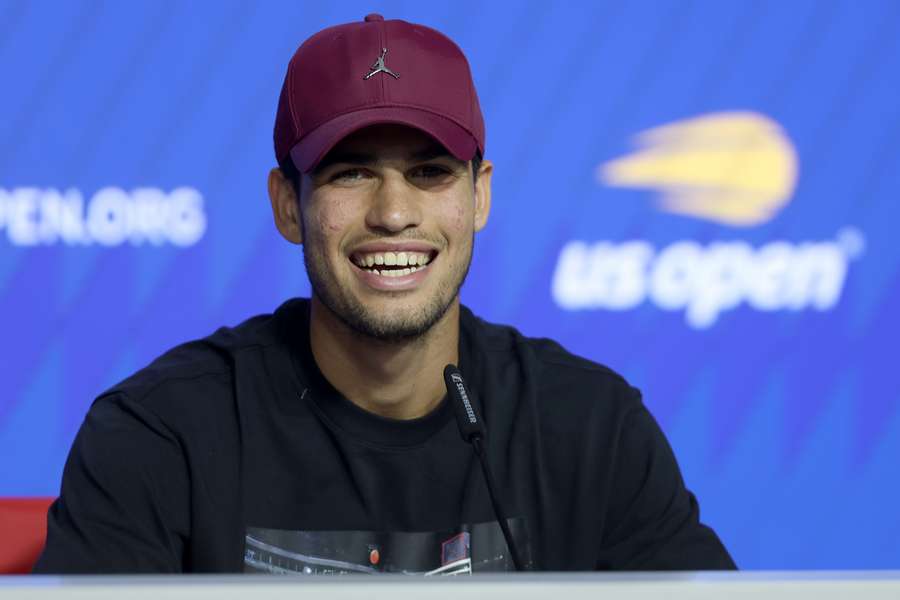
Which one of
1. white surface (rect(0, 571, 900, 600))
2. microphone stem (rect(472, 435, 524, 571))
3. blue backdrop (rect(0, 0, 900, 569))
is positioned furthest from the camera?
blue backdrop (rect(0, 0, 900, 569))

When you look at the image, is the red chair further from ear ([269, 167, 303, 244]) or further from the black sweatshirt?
ear ([269, 167, 303, 244])

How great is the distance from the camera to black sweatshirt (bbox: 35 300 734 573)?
1045 millimetres

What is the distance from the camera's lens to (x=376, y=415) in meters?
1.16

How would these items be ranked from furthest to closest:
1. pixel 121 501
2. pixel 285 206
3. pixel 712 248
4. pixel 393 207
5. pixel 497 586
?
pixel 712 248 < pixel 285 206 < pixel 393 207 < pixel 121 501 < pixel 497 586

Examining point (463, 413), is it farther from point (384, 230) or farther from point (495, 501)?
point (384, 230)

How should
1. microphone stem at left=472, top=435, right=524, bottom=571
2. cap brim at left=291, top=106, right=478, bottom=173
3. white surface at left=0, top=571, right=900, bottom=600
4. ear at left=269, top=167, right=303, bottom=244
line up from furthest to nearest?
ear at left=269, top=167, right=303, bottom=244 < cap brim at left=291, top=106, right=478, bottom=173 < microphone stem at left=472, top=435, right=524, bottom=571 < white surface at left=0, top=571, right=900, bottom=600

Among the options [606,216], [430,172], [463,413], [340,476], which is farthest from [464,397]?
[606,216]

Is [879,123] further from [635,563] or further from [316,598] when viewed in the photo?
[316,598]

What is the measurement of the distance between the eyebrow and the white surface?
0.75 metres

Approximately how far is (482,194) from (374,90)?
0.22m

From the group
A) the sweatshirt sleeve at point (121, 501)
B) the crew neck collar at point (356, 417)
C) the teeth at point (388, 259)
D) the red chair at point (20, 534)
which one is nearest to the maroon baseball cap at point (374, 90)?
the teeth at point (388, 259)

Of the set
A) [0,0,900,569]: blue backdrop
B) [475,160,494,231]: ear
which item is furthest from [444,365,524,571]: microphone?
[0,0,900,569]: blue backdrop

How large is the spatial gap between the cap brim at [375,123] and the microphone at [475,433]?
29cm

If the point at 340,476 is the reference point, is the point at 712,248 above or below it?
above
